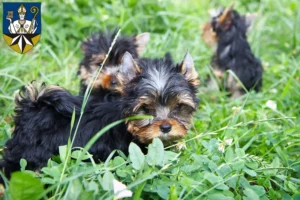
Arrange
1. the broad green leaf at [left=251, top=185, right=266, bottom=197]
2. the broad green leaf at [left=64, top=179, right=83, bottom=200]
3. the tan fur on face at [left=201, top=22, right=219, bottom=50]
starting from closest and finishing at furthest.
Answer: the broad green leaf at [left=64, top=179, right=83, bottom=200], the broad green leaf at [left=251, top=185, right=266, bottom=197], the tan fur on face at [left=201, top=22, right=219, bottom=50]

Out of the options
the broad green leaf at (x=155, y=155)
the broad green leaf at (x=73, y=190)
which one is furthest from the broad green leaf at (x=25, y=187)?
the broad green leaf at (x=155, y=155)

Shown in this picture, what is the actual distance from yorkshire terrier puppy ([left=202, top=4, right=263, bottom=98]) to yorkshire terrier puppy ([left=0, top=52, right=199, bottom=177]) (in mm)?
2381

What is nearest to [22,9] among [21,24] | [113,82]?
[21,24]

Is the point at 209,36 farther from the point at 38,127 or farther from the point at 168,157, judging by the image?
the point at 168,157

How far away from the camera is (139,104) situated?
13.2 ft

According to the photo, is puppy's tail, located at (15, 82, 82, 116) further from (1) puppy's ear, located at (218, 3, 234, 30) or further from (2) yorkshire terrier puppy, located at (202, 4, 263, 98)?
(1) puppy's ear, located at (218, 3, 234, 30)

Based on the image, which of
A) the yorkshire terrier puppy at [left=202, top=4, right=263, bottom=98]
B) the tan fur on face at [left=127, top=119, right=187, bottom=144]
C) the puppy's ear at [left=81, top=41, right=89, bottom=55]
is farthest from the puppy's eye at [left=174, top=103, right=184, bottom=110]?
the yorkshire terrier puppy at [left=202, top=4, right=263, bottom=98]

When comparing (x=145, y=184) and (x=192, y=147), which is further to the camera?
(x=192, y=147)

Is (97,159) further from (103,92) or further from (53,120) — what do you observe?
(103,92)

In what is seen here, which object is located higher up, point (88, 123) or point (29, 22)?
point (29, 22)

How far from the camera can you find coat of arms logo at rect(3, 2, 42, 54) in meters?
4.50

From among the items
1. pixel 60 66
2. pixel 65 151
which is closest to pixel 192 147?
pixel 65 151

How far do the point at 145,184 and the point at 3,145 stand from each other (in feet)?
5.43

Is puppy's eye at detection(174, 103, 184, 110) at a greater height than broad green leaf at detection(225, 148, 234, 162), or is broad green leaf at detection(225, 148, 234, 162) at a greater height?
puppy's eye at detection(174, 103, 184, 110)
